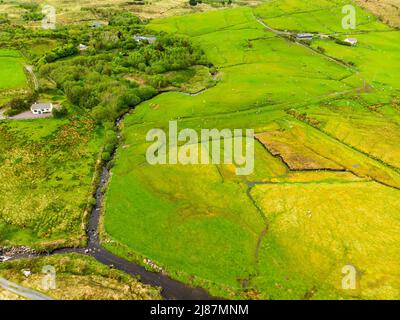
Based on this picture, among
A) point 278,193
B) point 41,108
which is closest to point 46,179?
point 41,108

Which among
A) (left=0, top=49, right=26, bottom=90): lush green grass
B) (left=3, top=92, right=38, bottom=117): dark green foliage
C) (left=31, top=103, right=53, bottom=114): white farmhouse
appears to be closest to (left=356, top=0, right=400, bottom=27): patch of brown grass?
(left=31, top=103, right=53, bottom=114): white farmhouse

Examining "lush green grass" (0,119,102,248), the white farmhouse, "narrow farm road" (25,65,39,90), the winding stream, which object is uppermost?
"narrow farm road" (25,65,39,90)

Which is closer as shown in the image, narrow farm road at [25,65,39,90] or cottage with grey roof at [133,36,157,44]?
narrow farm road at [25,65,39,90]

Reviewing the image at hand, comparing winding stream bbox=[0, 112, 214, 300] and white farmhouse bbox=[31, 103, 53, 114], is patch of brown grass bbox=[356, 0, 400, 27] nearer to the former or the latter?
white farmhouse bbox=[31, 103, 53, 114]
